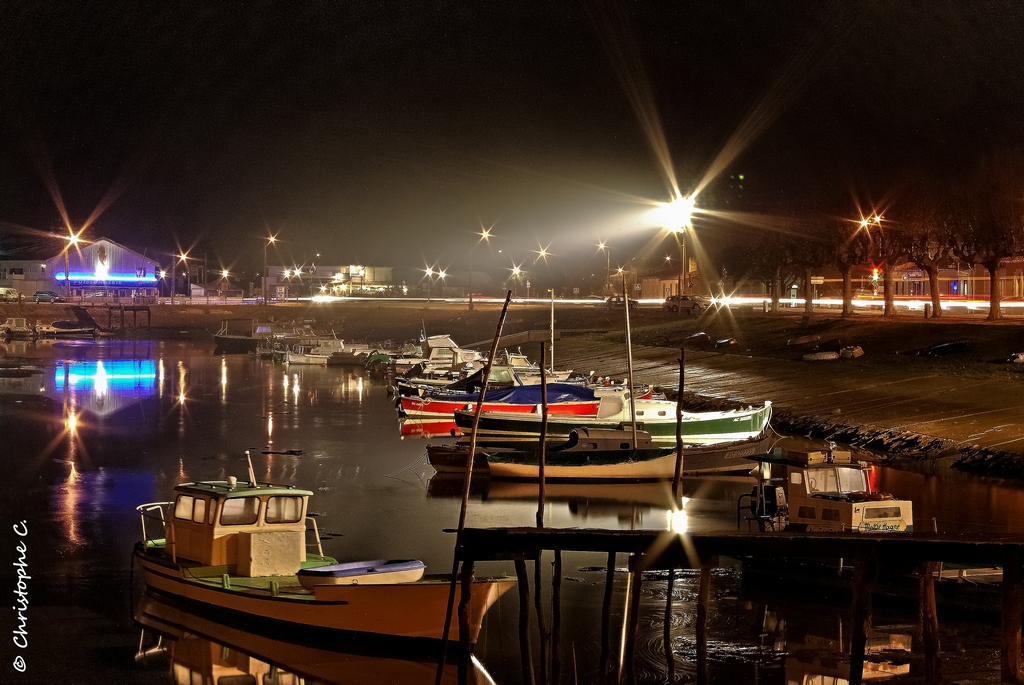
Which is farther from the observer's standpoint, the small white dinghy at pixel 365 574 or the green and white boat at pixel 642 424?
the green and white boat at pixel 642 424

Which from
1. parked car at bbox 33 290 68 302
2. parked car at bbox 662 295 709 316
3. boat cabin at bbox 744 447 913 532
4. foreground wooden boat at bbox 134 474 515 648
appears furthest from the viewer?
parked car at bbox 33 290 68 302

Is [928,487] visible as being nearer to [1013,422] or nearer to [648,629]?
[1013,422]

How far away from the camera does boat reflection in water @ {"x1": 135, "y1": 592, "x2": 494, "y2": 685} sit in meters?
19.2

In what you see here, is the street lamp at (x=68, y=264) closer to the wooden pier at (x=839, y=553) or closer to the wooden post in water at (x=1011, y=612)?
the wooden pier at (x=839, y=553)

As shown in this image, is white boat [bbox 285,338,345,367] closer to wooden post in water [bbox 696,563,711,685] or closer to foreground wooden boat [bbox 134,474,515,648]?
foreground wooden boat [bbox 134,474,515,648]

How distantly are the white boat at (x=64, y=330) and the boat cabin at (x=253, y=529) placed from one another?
424 feet

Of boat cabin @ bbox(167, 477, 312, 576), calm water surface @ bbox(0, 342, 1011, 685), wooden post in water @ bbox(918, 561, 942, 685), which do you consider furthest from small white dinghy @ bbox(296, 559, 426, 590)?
wooden post in water @ bbox(918, 561, 942, 685)

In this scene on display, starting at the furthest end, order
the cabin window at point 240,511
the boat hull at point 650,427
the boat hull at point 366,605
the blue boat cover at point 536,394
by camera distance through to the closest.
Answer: the blue boat cover at point 536,394 < the boat hull at point 650,427 < the cabin window at point 240,511 < the boat hull at point 366,605

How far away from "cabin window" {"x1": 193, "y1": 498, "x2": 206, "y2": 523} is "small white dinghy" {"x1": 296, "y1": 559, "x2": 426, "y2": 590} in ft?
10.1

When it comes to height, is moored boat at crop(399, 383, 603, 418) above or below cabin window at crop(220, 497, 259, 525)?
above

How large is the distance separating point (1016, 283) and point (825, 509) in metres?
77.7

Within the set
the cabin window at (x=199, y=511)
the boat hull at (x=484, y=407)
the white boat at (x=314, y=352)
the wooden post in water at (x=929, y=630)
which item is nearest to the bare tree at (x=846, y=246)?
the boat hull at (x=484, y=407)

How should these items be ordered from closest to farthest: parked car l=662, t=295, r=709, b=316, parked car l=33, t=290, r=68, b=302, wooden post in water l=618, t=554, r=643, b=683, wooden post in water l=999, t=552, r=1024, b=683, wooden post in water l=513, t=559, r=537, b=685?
wooden post in water l=999, t=552, r=1024, b=683
wooden post in water l=618, t=554, r=643, b=683
wooden post in water l=513, t=559, r=537, b=685
parked car l=662, t=295, r=709, b=316
parked car l=33, t=290, r=68, b=302

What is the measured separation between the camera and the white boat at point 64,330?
141 m
